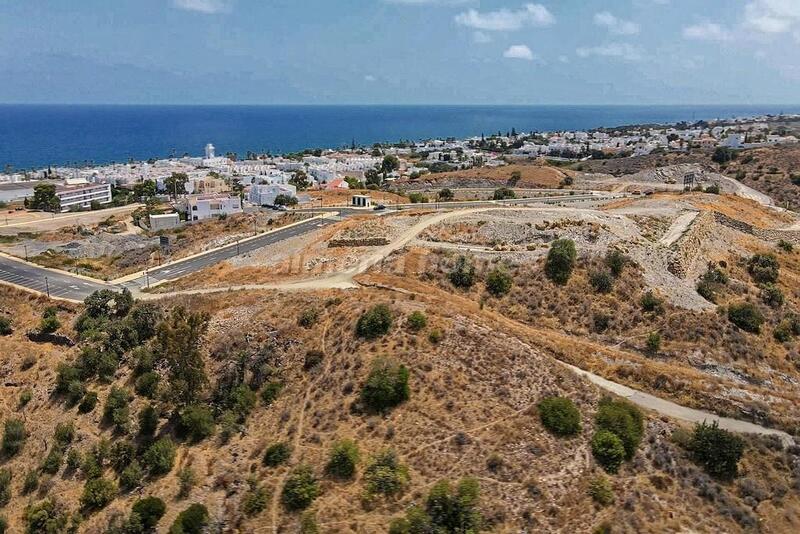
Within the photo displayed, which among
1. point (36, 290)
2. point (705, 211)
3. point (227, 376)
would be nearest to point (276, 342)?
point (227, 376)

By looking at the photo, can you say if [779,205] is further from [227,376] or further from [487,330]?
[227,376]

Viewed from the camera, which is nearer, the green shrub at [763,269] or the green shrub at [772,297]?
the green shrub at [772,297]

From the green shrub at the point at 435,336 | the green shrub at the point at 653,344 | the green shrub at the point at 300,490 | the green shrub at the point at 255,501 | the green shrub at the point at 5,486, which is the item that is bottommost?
the green shrub at the point at 5,486

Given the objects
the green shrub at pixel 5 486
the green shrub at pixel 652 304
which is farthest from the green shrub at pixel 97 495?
the green shrub at pixel 652 304

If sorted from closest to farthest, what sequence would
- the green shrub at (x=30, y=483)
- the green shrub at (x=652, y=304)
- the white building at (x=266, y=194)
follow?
1. the green shrub at (x=30, y=483)
2. the green shrub at (x=652, y=304)
3. the white building at (x=266, y=194)

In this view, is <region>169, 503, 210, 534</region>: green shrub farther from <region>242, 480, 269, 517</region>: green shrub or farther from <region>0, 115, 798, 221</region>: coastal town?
<region>0, 115, 798, 221</region>: coastal town

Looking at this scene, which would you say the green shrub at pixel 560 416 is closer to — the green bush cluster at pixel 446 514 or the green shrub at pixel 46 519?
the green bush cluster at pixel 446 514

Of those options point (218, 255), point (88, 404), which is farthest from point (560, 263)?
point (218, 255)

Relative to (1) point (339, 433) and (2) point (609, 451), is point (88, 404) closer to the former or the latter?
(1) point (339, 433)

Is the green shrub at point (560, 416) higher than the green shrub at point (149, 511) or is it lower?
higher
